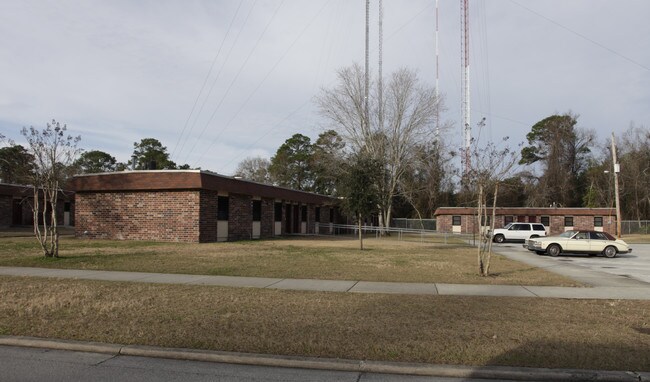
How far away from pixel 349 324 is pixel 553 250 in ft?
62.8

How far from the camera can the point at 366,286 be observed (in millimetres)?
11219

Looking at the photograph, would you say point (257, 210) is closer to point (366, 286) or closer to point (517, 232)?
point (517, 232)

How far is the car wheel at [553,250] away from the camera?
2334 cm

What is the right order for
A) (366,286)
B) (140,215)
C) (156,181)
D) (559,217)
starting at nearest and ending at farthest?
1. (366,286)
2. (156,181)
3. (140,215)
4. (559,217)

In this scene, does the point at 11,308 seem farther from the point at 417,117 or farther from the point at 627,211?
the point at 627,211

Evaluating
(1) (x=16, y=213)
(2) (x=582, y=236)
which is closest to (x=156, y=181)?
(2) (x=582, y=236)

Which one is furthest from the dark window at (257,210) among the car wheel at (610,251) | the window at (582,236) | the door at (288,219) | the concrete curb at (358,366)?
the concrete curb at (358,366)

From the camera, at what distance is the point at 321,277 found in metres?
12.5

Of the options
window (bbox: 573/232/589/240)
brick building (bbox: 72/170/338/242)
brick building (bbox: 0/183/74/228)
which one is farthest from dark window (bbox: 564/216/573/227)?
brick building (bbox: 0/183/74/228)

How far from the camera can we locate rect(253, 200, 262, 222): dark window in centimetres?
3091

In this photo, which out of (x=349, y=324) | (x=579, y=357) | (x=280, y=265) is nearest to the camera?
(x=579, y=357)

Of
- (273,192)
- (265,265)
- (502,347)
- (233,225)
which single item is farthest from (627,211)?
(502,347)

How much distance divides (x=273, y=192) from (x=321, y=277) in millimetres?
20712

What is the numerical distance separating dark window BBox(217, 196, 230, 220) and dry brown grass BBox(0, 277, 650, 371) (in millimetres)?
16086
